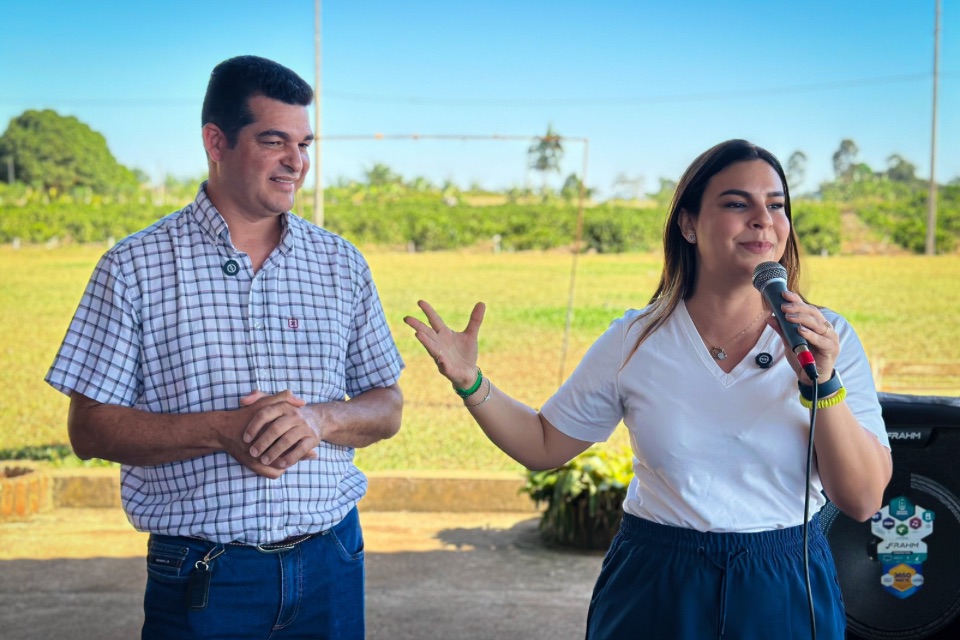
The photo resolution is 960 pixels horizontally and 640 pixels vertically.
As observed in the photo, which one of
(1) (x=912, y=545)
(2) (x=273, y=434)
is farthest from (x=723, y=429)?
(1) (x=912, y=545)

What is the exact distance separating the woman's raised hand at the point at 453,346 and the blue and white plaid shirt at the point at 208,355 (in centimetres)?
24

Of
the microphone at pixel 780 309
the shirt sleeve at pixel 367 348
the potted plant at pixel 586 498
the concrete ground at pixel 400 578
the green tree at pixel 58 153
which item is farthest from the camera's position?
the green tree at pixel 58 153

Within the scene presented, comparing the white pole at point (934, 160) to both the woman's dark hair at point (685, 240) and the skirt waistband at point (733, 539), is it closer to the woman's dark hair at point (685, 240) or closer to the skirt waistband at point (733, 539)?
the woman's dark hair at point (685, 240)

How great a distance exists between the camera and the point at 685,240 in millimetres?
2115

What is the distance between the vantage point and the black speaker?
273 centimetres

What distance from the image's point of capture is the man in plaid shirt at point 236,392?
79.7 inches

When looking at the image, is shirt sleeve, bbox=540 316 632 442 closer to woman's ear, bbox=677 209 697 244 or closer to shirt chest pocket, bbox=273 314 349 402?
woman's ear, bbox=677 209 697 244

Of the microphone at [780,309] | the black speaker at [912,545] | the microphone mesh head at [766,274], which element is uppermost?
the microphone mesh head at [766,274]

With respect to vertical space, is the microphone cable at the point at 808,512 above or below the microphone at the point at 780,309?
below

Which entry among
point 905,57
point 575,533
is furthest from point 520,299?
point 575,533

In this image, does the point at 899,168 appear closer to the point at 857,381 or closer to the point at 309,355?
the point at 857,381

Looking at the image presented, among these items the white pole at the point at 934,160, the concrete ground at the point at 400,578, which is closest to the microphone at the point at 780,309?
the concrete ground at the point at 400,578

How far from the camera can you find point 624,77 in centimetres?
2923

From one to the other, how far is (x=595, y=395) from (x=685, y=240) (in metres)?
0.35
